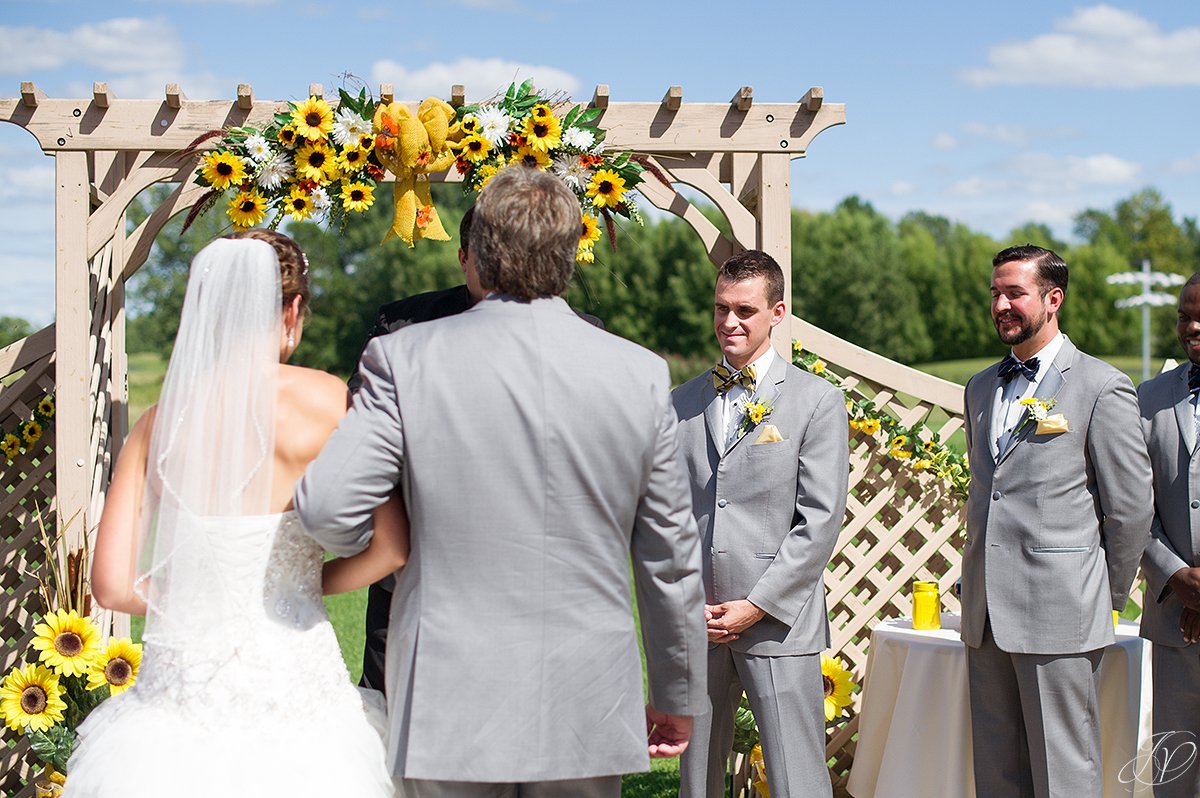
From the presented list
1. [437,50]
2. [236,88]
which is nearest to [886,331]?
[437,50]

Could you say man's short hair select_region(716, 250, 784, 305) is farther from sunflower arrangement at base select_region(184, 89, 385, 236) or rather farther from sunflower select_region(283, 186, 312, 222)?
sunflower select_region(283, 186, 312, 222)

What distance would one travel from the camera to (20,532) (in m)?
4.42

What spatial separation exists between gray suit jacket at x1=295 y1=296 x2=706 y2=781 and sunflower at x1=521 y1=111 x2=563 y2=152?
6.09 ft

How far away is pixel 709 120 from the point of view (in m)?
4.22

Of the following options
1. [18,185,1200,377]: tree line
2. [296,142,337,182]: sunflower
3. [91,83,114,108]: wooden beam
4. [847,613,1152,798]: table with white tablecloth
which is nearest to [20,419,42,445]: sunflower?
[91,83,114,108]: wooden beam

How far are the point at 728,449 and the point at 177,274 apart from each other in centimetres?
4042

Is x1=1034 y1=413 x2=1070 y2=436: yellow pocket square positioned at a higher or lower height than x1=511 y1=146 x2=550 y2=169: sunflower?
lower

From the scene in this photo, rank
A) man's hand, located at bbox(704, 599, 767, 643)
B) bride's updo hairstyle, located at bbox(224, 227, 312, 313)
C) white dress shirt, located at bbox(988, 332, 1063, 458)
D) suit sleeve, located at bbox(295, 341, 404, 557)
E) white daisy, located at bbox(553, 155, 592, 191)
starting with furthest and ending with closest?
white daisy, located at bbox(553, 155, 592, 191)
white dress shirt, located at bbox(988, 332, 1063, 458)
man's hand, located at bbox(704, 599, 767, 643)
bride's updo hairstyle, located at bbox(224, 227, 312, 313)
suit sleeve, located at bbox(295, 341, 404, 557)

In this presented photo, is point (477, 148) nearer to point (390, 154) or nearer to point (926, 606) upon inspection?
point (390, 154)

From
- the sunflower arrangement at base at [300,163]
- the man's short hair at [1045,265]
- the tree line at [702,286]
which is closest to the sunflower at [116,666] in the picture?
the sunflower arrangement at base at [300,163]

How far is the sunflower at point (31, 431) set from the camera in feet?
14.1

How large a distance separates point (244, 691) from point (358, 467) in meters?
0.55

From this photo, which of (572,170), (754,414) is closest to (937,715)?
(754,414)

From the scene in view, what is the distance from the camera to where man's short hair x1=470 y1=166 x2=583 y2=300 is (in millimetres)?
2075
